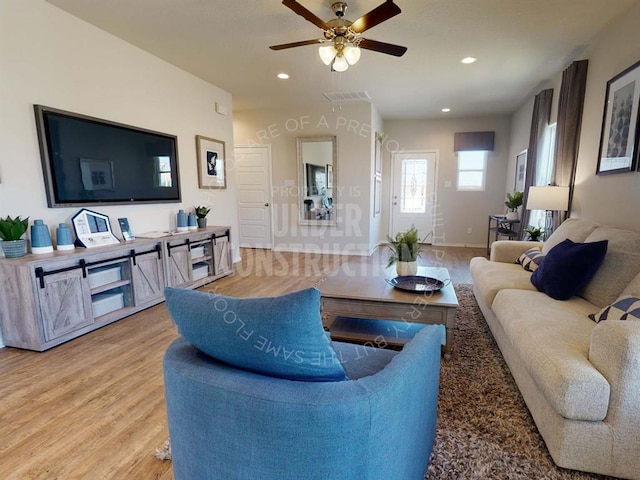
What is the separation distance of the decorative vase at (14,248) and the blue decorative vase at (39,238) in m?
0.07

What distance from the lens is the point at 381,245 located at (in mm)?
6832

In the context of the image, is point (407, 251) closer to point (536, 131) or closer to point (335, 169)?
point (536, 131)

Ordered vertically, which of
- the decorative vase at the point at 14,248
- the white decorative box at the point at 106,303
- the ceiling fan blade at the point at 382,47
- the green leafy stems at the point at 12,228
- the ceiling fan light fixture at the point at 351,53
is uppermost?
the ceiling fan blade at the point at 382,47

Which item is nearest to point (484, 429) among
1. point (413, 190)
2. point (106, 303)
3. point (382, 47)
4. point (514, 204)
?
point (382, 47)

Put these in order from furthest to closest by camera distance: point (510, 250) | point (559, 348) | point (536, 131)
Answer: point (536, 131), point (510, 250), point (559, 348)

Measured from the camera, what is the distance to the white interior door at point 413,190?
666cm

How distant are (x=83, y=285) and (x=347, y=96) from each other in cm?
413

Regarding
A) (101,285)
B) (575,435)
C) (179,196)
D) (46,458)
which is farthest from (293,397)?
(179,196)

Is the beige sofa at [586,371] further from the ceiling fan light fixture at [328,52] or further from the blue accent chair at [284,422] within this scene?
the ceiling fan light fixture at [328,52]

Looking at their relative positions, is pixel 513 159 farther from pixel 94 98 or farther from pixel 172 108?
A: pixel 94 98

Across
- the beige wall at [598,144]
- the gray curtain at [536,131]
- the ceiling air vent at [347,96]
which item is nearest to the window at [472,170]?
the gray curtain at [536,131]

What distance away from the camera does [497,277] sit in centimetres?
265

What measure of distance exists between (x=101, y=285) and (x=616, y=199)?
436 centimetres

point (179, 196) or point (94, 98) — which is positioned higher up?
point (94, 98)
